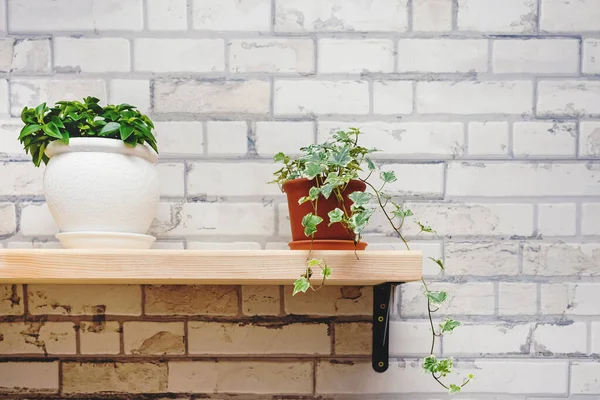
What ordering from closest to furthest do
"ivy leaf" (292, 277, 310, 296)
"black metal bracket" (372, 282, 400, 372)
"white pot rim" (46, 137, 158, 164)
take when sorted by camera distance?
"ivy leaf" (292, 277, 310, 296) < "white pot rim" (46, 137, 158, 164) < "black metal bracket" (372, 282, 400, 372)

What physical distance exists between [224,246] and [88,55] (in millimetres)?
484

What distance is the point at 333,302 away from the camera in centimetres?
122

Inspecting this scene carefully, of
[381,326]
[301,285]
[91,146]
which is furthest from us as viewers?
[381,326]

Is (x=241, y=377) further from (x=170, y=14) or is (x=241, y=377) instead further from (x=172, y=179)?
(x=170, y=14)

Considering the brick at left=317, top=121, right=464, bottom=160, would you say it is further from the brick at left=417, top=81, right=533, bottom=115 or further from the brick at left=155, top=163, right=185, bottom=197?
the brick at left=155, top=163, right=185, bottom=197

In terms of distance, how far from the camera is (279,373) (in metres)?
1.21

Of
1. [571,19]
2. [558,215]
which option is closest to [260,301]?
[558,215]

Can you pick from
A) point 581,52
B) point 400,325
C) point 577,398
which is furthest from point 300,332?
point 581,52

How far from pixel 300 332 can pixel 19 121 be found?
72 cm

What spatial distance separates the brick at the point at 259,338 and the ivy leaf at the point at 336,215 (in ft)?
1.20

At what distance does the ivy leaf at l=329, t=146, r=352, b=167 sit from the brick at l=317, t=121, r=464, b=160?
0.25 meters

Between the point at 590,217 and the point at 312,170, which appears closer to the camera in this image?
the point at 312,170

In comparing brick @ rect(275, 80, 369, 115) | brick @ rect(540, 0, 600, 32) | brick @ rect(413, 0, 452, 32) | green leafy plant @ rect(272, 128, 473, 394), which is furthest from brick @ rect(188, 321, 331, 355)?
brick @ rect(540, 0, 600, 32)

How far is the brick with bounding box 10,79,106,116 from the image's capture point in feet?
4.02
